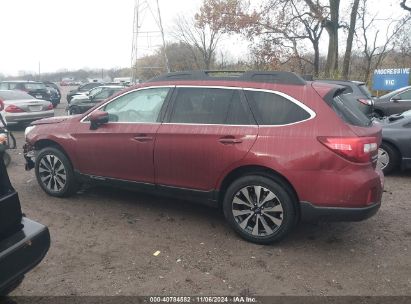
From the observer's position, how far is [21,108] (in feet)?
40.3

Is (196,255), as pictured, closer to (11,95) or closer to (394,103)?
(394,103)

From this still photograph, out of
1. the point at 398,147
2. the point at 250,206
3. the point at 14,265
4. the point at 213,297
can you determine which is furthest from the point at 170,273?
the point at 398,147

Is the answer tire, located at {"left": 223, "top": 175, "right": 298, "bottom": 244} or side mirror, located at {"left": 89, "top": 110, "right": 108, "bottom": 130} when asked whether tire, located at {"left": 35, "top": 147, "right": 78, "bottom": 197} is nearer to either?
side mirror, located at {"left": 89, "top": 110, "right": 108, "bottom": 130}

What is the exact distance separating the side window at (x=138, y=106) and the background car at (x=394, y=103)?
859 centimetres

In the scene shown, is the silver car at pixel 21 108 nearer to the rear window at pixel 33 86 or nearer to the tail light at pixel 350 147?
the rear window at pixel 33 86

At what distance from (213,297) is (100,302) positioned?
2.92 ft

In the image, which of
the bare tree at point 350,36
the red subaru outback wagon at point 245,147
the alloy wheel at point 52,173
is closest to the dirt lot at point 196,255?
the alloy wheel at point 52,173

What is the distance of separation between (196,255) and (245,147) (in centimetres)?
118

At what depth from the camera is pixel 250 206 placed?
403cm

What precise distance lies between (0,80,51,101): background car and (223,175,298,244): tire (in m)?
17.0

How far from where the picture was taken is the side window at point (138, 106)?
462cm

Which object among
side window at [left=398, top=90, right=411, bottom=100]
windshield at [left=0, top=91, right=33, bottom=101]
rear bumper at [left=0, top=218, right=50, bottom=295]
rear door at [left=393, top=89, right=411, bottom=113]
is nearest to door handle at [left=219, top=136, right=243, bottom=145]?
rear bumper at [left=0, top=218, right=50, bottom=295]

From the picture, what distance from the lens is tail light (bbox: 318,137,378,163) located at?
3.57 m

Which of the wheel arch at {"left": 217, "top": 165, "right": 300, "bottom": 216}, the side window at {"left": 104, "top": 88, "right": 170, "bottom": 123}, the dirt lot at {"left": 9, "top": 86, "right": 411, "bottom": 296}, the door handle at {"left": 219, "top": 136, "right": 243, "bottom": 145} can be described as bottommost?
the dirt lot at {"left": 9, "top": 86, "right": 411, "bottom": 296}
